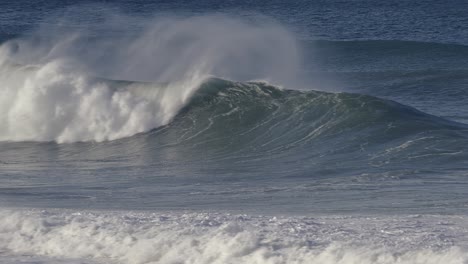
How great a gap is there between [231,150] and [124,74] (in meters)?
9.66

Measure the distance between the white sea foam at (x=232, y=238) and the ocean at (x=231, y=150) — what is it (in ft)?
0.07

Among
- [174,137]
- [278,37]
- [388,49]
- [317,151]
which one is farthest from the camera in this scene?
[388,49]

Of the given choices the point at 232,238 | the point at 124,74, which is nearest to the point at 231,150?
the point at 232,238

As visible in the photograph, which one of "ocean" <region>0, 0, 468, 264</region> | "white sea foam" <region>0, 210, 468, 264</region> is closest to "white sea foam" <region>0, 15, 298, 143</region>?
"ocean" <region>0, 0, 468, 264</region>

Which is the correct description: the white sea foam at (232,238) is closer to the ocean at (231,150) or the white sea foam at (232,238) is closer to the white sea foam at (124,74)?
the ocean at (231,150)

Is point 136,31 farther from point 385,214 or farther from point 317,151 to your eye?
point 385,214

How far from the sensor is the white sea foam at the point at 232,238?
8273 millimetres

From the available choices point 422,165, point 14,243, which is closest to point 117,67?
point 422,165

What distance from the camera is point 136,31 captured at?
42.1 metres

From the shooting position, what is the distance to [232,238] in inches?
348

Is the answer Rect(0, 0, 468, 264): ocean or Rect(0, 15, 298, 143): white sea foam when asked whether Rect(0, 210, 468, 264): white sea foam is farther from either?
Rect(0, 15, 298, 143): white sea foam

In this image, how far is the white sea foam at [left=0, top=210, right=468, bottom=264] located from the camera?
8273 mm

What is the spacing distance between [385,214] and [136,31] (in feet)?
109

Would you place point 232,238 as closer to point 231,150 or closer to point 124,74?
point 231,150
